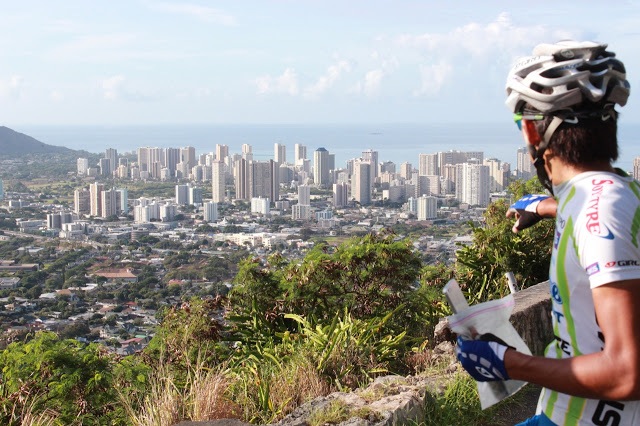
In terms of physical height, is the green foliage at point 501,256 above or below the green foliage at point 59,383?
above

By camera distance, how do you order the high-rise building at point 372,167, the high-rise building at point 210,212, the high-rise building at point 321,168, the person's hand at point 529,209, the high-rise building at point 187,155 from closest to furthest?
the person's hand at point 529,209
the high-rise building at point 210,212
the high-rise building at point 372,167
the high-rise building at point 321,168
the high-rise building at point 187,155

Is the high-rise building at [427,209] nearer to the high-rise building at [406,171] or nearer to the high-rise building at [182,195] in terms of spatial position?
the high-rise building at [406,171]

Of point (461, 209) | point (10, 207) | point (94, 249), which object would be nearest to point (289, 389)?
point (461, 209)

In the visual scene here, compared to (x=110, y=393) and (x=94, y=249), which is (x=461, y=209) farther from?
(x=110, y=393)

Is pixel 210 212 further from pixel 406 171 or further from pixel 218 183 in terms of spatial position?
pixel 406 171

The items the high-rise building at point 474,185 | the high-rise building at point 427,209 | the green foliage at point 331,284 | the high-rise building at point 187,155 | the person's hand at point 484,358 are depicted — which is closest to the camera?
the person's hand at point 484,358

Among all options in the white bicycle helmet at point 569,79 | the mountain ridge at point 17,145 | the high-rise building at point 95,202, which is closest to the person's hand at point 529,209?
the white bicycle helmet at point 569,79
